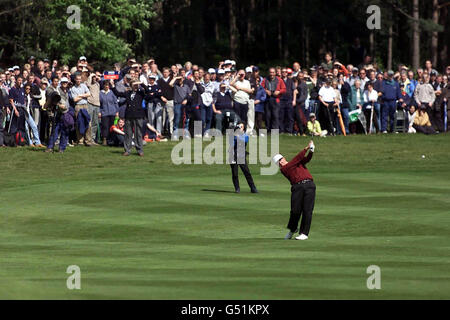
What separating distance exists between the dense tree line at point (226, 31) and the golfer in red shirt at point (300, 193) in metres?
23.7

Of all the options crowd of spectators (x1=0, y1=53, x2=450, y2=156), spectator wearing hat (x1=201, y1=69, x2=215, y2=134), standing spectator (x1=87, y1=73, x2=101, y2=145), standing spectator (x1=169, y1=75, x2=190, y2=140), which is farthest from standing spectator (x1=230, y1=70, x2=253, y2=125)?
standing spectator (x1=87, y1=73, x2=101, y2=145)

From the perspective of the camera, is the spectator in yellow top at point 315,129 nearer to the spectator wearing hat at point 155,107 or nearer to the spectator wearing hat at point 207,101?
the spectator wearing hat at point 207,101

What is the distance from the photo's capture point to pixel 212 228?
2162cm

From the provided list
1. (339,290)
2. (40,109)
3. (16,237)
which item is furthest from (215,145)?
(339,290)

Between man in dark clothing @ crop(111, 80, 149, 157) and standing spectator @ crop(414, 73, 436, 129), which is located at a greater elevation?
standing spectator @ crop(414, 73, 436, 129)

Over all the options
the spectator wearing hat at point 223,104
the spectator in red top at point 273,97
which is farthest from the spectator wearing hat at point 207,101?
the spectator in red top at point 273,97

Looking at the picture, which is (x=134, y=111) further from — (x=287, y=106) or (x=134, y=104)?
(x=287, y=106)

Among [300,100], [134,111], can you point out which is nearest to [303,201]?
[134,111]

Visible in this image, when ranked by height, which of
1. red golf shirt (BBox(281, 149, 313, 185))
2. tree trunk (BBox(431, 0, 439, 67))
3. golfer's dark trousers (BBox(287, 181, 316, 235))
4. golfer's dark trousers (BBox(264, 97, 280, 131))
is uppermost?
tree trunk (BBox(431, 0, 439, 67))

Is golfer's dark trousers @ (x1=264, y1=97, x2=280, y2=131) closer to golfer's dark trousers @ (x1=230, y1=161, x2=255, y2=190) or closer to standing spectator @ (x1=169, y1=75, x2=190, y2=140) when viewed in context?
standing spectator @ (x1=169, y1=75, x2=190, y2=140)

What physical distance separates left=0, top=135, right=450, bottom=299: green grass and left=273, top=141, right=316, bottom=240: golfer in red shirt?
454mm

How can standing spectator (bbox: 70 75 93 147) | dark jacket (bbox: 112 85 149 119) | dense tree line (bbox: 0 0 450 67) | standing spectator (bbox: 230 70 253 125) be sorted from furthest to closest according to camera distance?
1. dense tree line (bbox: 0 0 450 67)
2. standing spectator (bbox: 230 70 253 125)
3. standing spectator (bbox: 70 75 93 147)
4. dark jacket (bbox: 112 85 149 119)

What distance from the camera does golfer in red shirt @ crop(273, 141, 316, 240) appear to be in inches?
792

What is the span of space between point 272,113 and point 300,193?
59.4 feet
